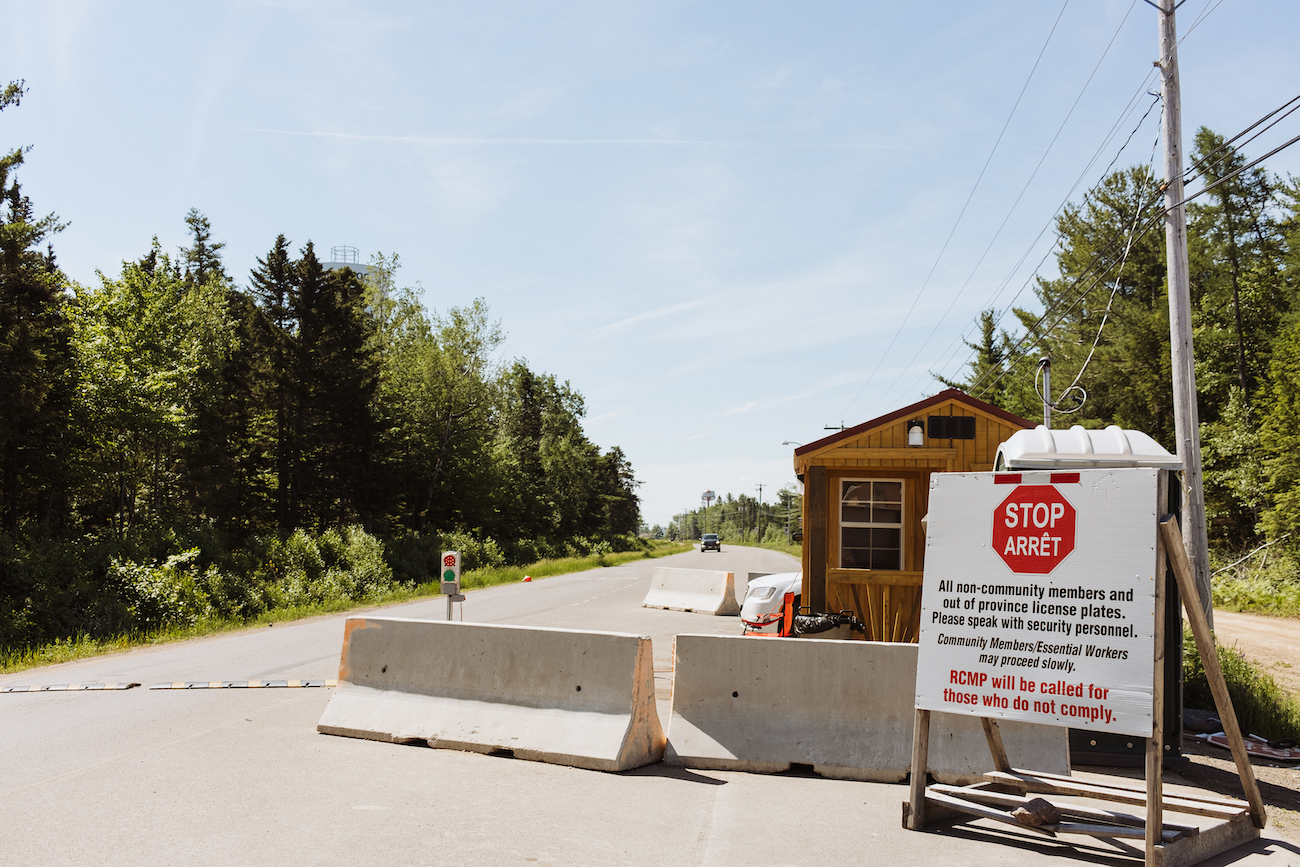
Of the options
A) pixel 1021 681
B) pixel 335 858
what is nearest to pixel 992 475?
pixel 1021 681

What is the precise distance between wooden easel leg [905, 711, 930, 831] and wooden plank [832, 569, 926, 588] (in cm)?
730

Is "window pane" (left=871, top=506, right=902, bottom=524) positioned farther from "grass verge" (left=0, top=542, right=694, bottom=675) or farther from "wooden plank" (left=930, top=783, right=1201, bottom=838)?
"grass verge" (left=0, top=542, right=694, bottom=675)

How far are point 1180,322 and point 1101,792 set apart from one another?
676 centimetres

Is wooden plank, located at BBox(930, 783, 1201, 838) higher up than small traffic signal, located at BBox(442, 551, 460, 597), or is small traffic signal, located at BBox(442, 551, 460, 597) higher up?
small traffic signal, located at BBox(442, 551, 460, 597)

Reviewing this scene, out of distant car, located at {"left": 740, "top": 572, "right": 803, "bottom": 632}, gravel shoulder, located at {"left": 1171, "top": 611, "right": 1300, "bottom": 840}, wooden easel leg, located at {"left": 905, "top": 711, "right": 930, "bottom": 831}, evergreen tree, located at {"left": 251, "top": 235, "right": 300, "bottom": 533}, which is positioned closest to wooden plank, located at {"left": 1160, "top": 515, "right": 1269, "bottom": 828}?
gravel shoulder, located at {"left": 1171, "top": 611, "right": 1300, "bottom": 840}

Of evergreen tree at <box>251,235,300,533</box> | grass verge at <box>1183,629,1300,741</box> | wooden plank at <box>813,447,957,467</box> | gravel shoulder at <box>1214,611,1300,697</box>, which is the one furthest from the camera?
evergreen tree at <box>251,235,300,533</box>

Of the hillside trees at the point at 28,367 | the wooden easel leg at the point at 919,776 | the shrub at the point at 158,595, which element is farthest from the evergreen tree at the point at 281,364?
the wooden easel leg at the point at 919,776

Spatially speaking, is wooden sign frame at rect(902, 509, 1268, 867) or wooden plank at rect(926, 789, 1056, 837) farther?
wooden plank at rect(926, 789, 1056, 837)

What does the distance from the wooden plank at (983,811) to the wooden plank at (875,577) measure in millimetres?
7478

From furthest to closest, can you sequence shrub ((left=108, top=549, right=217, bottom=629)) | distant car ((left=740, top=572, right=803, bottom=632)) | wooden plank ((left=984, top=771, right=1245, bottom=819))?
1. shrub ((left=108, top=549, right=217, bottom=629))
2. distant car ((left=740, top=572, right=803, bottom=632))
3. wooden plank ((left=984, top=771, right=1245, bottom=819))

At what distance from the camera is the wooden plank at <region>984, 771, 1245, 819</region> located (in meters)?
5.54

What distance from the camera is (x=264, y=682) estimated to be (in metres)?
10.7

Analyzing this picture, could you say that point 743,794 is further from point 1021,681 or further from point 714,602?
point 714,602

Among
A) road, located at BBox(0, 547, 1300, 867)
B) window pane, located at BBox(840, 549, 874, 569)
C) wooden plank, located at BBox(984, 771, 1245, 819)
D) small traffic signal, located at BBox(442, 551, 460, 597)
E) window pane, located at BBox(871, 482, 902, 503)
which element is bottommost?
road, located at BBox(0, 547, 1300, 867)
